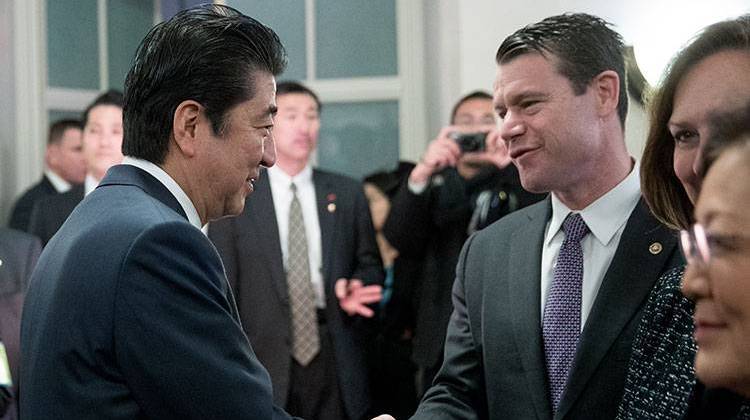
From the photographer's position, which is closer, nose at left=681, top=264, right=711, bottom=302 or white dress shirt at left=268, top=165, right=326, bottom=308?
nose at left=681, top=264, right=711, bottom=302

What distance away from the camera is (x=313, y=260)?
3.83m

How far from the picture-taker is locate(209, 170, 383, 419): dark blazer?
3656 mm

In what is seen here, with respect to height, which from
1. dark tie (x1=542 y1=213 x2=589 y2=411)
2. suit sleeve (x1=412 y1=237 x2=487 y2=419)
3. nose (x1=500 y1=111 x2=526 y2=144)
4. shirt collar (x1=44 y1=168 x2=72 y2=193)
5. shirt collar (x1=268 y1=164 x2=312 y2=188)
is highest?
nose (x1=500 y1=111 x2=526 y2=144)

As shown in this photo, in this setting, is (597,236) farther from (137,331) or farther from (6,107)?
(6,107)

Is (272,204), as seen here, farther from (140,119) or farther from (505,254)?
(140,119)

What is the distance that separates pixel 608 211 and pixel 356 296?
1.79 m

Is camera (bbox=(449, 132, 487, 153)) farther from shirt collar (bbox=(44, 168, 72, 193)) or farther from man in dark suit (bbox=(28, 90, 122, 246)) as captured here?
shirt collar (bbox=(44, 168, 72, 193))

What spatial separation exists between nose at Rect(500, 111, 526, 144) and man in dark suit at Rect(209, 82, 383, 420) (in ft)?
5.50

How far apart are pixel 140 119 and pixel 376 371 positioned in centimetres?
240

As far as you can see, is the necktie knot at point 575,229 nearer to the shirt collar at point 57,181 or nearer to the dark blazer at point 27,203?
the dark blazer at point 27,203

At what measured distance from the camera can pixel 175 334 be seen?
154 centimetres

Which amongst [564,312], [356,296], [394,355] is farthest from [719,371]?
[394,355]

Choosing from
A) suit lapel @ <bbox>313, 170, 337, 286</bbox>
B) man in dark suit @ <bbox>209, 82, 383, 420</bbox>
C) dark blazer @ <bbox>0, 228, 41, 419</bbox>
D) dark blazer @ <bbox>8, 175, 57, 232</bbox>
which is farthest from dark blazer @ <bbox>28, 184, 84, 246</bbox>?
suit lapel @ <bbox>313, 170, 337, 286</bbox>

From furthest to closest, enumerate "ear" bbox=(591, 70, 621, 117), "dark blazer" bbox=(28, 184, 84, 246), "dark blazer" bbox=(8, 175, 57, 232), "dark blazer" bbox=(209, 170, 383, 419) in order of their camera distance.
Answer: "dark blazer" bbox=(8, 175, 57, 232) → "dark blazer" bbox=(28, 184, 84, 246) → "dark blazer" bbox=(209, 170, 383, 419) → "ear" bbox=(591, 70, 621, 117)
